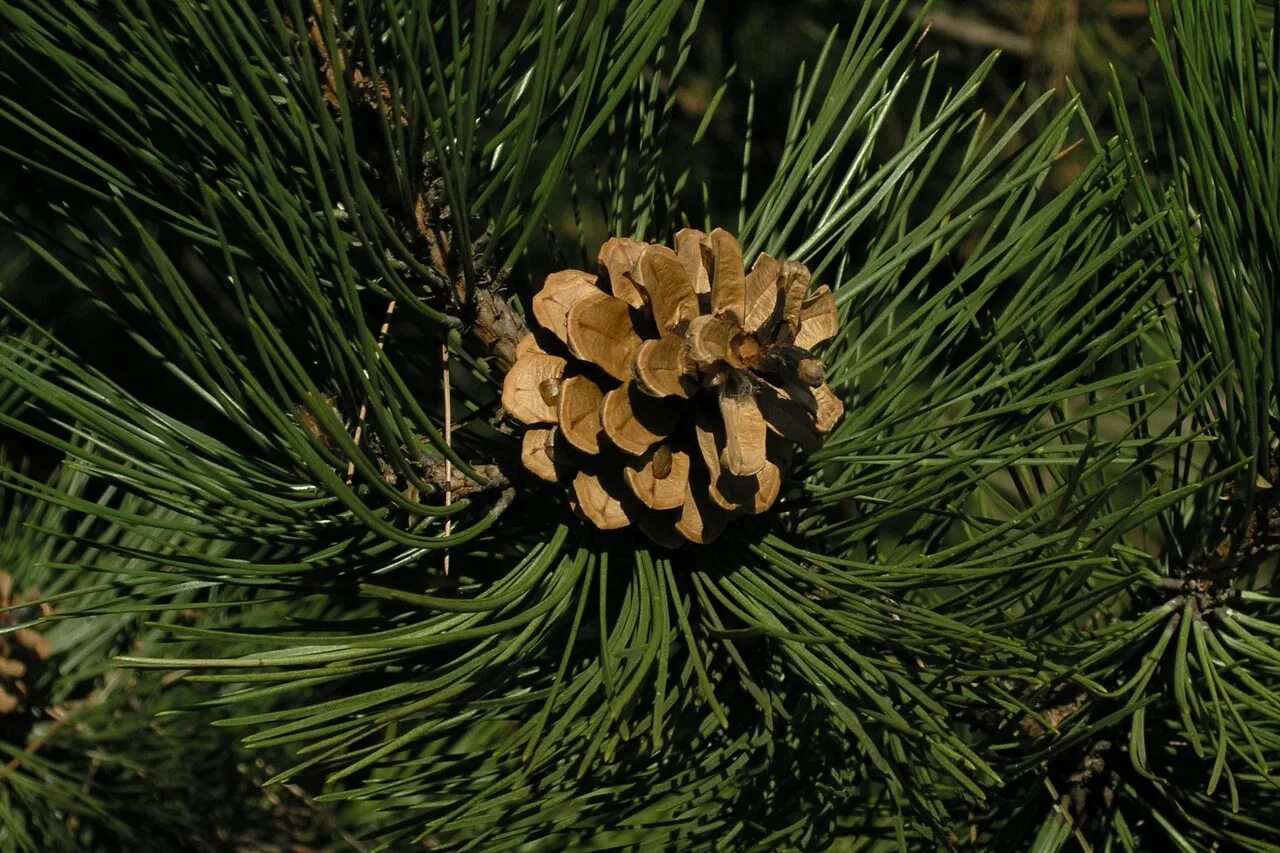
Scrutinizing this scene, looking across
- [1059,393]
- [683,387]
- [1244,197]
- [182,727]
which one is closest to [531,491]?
[683,387]

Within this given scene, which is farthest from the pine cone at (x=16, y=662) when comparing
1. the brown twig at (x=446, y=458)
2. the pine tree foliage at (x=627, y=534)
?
the brown twig at (x=446, y=458)

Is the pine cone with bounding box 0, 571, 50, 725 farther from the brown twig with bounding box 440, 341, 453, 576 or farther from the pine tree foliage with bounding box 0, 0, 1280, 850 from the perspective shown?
the brown twig with bounding box 440, 341, 453, 576

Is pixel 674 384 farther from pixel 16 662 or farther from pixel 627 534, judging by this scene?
pixel 16 662

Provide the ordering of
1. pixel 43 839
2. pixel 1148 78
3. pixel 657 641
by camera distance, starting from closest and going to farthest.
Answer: pixel 657 641 < pixel 43 839 < pixel 1148 78

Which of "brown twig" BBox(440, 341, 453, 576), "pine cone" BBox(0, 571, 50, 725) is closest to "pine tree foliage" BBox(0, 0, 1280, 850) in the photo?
"brown twig" BBox(440, 341, 453, 576)

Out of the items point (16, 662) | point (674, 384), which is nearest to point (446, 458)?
point (674, 384)

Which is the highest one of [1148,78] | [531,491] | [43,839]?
[1148,78]

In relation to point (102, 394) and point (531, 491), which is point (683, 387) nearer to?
point (531, 491)
